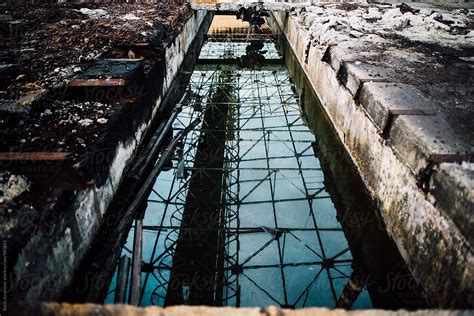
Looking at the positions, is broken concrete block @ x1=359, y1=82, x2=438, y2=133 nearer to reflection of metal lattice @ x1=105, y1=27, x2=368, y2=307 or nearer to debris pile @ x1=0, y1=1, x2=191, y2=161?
reflection of metal lattice @ x1=105, y1=27, x2=368, y2=307

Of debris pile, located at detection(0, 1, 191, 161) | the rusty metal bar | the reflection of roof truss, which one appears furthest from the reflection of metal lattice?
debris pile, located at detection(0, 1, 191, 161)

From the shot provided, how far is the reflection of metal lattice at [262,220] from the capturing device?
375 centimetres

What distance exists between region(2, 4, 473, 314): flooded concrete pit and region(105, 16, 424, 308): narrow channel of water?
0.02 m

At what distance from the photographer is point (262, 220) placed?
475 centimetres

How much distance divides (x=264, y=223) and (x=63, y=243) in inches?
104

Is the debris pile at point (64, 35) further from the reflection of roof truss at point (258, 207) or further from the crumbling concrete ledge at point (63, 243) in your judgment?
the reflection of roof truss at point (258, 207)

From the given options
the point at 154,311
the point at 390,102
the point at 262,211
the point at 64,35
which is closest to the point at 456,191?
the point at 390,102

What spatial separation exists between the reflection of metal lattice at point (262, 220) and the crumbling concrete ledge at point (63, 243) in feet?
2.74

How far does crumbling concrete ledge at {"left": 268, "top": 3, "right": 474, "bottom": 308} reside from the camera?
279cm

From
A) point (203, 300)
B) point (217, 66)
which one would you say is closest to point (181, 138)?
point (203, 300)

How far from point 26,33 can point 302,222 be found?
7.49 m

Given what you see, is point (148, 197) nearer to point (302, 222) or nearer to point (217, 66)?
point (302, 222)

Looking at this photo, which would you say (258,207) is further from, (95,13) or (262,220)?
(95,13)

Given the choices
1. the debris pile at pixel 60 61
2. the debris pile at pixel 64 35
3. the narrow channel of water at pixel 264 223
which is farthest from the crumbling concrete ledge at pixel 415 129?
the debris pile at pixel 64 35
